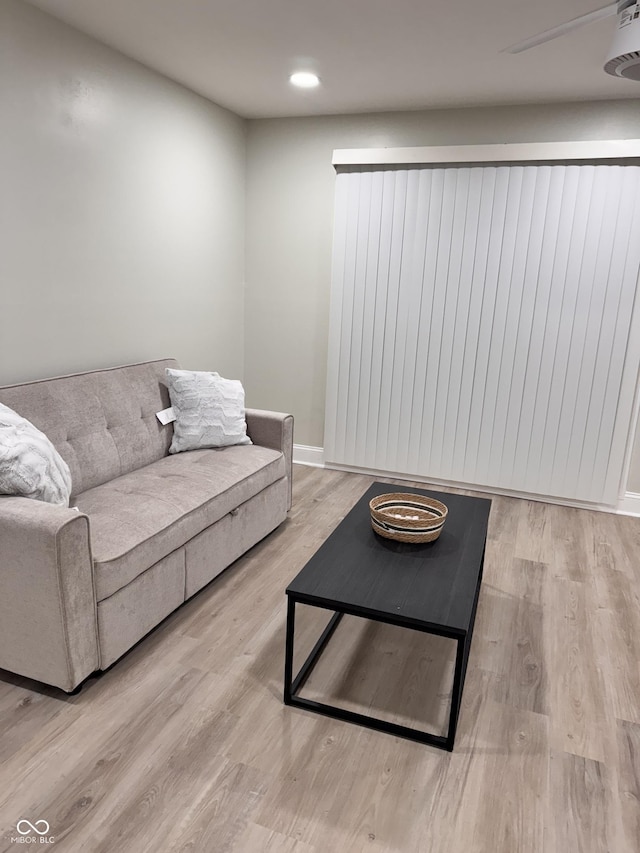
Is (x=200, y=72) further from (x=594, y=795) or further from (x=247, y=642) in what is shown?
(x=594, y=795)

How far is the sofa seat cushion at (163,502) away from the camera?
2.14m

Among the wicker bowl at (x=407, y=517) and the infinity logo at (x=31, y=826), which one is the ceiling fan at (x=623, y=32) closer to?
the wicker bowl at (x=407, y=517)

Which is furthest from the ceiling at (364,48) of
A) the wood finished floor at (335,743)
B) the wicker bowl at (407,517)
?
Answer: the wood finished floor at (335,743)

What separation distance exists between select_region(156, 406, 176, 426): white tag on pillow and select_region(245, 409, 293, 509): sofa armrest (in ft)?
1.41

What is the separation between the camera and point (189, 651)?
2332 mm

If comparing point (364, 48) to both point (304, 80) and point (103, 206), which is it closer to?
point (304, 80)

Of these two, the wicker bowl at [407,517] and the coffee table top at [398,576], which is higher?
the wicker bowl at [407,517]

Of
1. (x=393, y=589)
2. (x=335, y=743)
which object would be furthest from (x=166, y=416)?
(x=335, y=743)

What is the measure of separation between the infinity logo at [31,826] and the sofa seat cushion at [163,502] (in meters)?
0.65

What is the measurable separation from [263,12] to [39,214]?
4.34 feet

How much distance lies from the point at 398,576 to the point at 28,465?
131 cm

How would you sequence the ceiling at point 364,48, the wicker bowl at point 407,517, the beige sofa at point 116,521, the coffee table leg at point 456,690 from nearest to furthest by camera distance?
1. the coffee table leg at point 456,690
2. the beige sofa at point 116,521
3. the wicker bowl at point 407,517
4. the ceiling at point 364,48

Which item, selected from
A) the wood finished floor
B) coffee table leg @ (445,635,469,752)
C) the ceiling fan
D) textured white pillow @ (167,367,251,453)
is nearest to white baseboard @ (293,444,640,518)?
the wood finished floor

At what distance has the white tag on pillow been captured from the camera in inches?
128
